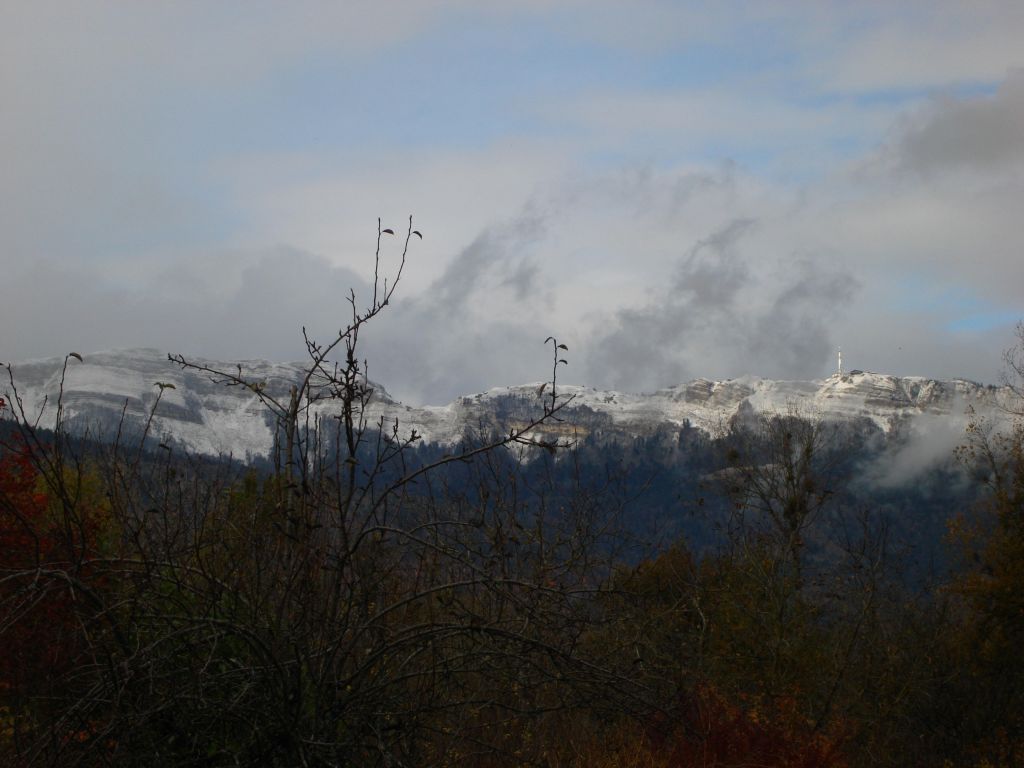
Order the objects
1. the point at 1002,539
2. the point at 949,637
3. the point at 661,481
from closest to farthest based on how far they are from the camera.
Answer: the point at 1002,539 → the point at 949,637 → the point at 661,481

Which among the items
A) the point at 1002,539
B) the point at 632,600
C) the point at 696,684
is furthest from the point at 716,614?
the point at 632,600

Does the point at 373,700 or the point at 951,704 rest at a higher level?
the point at 373,700

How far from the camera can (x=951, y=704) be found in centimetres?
2706

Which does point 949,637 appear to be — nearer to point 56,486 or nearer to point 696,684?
point 696,684

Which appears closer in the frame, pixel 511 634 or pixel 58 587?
pixel 58 587

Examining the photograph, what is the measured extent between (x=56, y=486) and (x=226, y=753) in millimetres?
1892

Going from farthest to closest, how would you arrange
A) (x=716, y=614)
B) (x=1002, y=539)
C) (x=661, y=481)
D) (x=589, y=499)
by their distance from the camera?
(x=661, y=481) → (x=1002, y=539) → (x=716, y=614) → (x=589, y=499)

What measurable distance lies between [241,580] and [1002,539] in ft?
83.1

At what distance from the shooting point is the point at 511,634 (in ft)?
18.2

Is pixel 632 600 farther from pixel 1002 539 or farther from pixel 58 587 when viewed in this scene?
pixel 1002 539

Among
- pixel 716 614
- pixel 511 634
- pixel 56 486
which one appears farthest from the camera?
pixel 716 614

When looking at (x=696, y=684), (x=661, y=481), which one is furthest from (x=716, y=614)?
(x=661, y=481)

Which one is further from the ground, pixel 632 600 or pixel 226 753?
pixel 632 600

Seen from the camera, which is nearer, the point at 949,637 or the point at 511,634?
the point at 511,634
